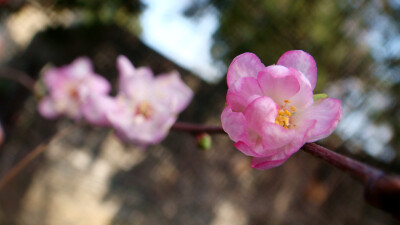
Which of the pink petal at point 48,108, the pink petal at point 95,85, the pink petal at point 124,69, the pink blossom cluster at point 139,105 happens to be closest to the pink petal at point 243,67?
the pink blossom cluster at point 139,105

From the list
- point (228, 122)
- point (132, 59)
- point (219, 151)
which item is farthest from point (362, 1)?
point (228, 122)

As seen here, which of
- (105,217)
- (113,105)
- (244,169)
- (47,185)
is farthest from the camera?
(244,169)

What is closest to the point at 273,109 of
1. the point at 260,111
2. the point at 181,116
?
the point at 260,111

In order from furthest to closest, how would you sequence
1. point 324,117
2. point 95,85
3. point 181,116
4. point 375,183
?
point 181,116 → point 95,85 → point 324,117 → point 375,183

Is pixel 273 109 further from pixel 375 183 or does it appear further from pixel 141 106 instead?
pixel 141 106

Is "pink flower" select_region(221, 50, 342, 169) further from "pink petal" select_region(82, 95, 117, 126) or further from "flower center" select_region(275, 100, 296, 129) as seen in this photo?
"pink petal" select_region(82, 95, 117, 126)

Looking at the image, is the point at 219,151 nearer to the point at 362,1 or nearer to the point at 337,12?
the point at 337,12
